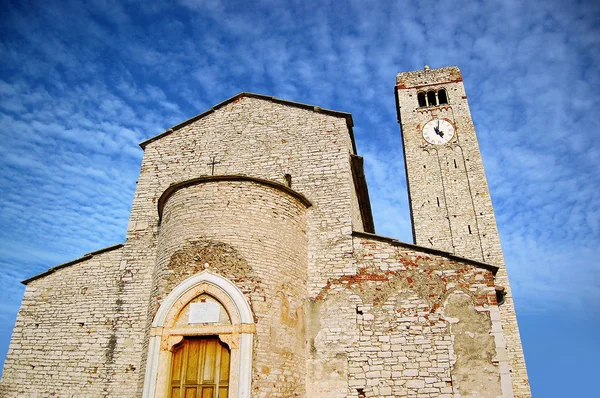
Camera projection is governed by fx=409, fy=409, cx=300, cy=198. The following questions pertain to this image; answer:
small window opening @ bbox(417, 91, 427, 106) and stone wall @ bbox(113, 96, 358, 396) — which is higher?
small window opening @ bbox(417, 91, 427, 106)

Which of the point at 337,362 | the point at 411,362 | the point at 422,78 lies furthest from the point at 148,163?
the point at 422,78

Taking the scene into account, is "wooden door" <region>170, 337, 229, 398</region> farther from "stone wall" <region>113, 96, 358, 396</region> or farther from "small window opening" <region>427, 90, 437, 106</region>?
"small window opening" <region>427, 90, 437, 106</region>

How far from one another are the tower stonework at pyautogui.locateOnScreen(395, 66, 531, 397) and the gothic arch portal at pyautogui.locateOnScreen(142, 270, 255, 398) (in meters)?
15.8

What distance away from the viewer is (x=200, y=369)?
24.6 ft

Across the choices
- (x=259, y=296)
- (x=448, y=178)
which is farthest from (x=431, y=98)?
(x=259, y=296)

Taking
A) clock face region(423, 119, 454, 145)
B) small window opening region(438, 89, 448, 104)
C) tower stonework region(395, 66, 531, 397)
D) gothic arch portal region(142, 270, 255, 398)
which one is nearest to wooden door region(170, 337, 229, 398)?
gothic arch portal region(142, 270, 255, 398)

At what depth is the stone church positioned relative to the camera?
7.65 meters

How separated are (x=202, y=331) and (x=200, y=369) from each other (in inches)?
26.2

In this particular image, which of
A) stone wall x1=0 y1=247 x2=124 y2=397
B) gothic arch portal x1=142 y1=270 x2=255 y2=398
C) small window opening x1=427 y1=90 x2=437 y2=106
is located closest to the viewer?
gothic arch portal x1=142 y1=270 x2=255 y2=398

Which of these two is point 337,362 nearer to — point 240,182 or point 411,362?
point 411,362

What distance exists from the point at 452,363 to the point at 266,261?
13.5ft

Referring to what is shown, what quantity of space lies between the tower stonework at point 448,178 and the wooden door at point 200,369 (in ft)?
52.0

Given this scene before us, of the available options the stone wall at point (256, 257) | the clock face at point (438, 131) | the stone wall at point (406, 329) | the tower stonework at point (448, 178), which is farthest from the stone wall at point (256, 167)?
the clock face at point (438, 131)

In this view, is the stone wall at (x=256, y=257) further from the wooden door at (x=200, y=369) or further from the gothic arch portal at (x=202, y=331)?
the wooden door at (x=200, y=369)
